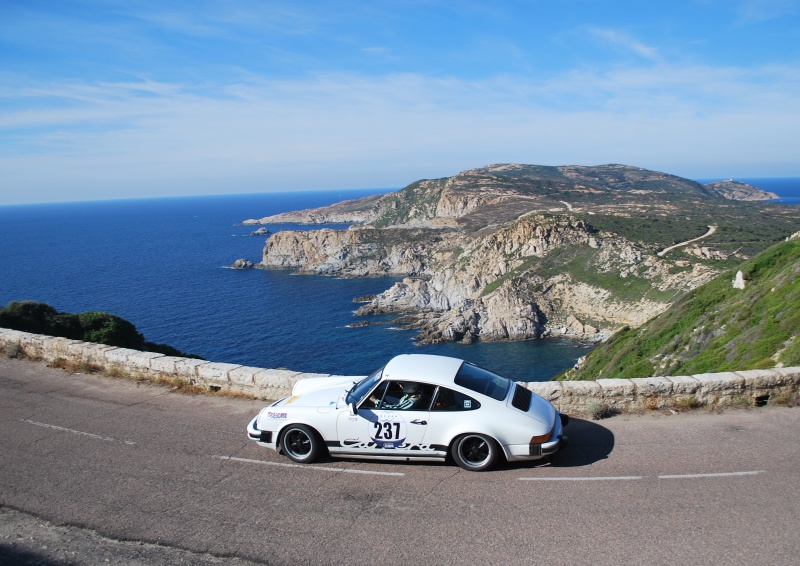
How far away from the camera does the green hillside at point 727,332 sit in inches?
632

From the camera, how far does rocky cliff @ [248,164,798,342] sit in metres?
68.3

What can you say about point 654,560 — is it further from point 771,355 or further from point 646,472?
point 771,355

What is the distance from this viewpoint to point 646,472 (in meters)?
6.56

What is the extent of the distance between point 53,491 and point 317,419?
3.32 m

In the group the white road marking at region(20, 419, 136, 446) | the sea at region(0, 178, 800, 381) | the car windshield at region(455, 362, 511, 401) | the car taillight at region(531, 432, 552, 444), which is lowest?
the sea at region(0, 178, 800, 381)

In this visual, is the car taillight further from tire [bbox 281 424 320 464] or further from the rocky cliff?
the rocky cliff

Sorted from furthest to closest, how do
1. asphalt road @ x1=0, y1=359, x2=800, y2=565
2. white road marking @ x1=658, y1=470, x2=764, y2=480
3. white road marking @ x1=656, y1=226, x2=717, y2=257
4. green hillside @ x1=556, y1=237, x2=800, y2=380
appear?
white road marking @ x1=656, y1=226, x2=717, y2=257 → green hillside @ x1=556, y1=237, x2=800, y2=380 → white road marking @ x1=658, y1=470, x2=764, y2=480 → asphalt road @ x1=0, y1=359, x2=800, y2=565

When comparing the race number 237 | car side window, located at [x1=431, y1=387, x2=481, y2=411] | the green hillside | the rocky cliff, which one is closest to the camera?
car side window, located at [x1=431, y1=387, x2=481, y2=411]

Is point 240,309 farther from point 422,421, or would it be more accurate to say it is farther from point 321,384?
point 422,421

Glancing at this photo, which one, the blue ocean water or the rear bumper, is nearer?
the rear bumper

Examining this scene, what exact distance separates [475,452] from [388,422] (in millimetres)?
1144

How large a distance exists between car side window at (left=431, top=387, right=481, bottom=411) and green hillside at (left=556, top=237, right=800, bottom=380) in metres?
9.31

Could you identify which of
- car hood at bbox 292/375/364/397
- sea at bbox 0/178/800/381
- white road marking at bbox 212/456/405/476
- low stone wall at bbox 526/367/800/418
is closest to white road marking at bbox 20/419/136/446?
white road marking at bbox 212/456/405/476

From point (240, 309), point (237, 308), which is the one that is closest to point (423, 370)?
point (240, 309)
